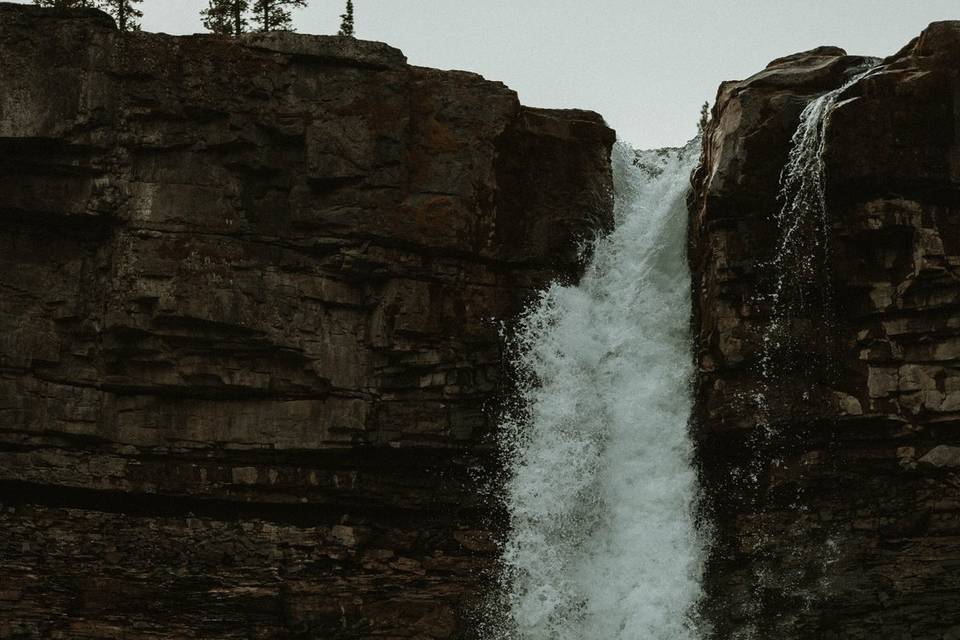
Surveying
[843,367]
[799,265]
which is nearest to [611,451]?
[843,367]

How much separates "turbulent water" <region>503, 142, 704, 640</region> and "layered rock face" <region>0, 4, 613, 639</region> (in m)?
1.13

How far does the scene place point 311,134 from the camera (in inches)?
1139

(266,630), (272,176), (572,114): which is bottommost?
(266,630)

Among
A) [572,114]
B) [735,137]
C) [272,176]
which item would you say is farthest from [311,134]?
[735,137]

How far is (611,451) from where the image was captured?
28.8m

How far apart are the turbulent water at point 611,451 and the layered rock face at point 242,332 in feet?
3.71

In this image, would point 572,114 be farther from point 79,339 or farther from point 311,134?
point 79,339

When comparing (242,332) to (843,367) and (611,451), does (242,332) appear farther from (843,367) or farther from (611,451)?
(843,367)

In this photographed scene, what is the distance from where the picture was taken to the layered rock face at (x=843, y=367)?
26.0 metres

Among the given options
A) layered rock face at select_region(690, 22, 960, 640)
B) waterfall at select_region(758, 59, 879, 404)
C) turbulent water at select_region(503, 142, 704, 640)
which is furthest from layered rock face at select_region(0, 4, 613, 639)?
waterfall at select_region(758, 59, 879, 404)

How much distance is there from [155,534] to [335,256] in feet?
22.8

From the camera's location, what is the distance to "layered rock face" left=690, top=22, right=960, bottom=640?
25984 millimetres

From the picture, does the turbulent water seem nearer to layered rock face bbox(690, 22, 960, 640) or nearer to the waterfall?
layered rock face bbox(690, 22, 960, 640)

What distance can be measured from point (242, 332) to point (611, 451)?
8215mm
